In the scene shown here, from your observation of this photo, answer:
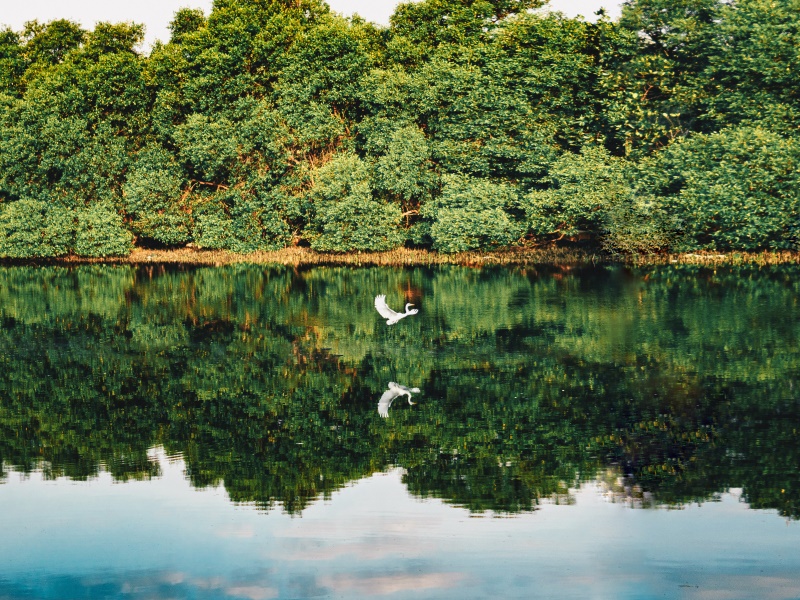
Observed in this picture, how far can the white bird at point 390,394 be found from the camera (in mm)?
19984

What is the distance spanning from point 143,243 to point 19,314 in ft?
99.7

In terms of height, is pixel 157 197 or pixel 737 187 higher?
pixel 737 187

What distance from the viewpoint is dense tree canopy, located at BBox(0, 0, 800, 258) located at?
170 feet

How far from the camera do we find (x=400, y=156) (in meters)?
56.3

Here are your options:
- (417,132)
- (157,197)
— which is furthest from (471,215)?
(157,197)

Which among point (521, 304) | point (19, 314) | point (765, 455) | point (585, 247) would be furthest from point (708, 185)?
point (765, 455)

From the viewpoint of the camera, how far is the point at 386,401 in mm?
20781

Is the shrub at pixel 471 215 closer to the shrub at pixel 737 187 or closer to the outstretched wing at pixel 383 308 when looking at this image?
the shrub at pixel 737 187

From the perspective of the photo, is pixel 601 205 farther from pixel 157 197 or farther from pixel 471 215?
pixel 157 197

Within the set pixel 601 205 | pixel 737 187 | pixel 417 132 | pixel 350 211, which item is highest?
pixel 417 132

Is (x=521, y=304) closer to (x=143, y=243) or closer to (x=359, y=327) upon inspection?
(x=359, y=327)

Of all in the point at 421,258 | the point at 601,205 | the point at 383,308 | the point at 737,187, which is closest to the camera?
the point at 383,308

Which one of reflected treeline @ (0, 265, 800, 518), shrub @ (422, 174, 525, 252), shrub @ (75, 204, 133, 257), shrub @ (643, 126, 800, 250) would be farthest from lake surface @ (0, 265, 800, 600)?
shrub @ (75, 204, 133, 257)

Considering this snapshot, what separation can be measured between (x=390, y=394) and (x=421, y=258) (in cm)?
3552
